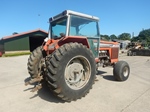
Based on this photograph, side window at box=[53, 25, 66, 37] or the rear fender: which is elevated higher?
side window at box=[53, 25, 66, 37]

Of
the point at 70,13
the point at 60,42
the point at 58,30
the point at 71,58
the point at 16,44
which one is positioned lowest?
the point at 71,58

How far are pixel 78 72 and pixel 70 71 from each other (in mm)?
241

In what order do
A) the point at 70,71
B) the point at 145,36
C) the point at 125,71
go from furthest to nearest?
the point at 145,36 < the point at 125,71 < the point at 70,71

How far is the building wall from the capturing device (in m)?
17.2

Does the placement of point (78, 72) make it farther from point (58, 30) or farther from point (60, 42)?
point (58, 30)

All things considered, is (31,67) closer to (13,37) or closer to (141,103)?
(141,103)

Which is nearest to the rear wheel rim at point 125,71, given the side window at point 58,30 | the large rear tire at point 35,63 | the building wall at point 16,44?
the side window at point 58,30

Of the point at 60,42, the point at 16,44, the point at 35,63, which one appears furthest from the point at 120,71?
the point at 16,44

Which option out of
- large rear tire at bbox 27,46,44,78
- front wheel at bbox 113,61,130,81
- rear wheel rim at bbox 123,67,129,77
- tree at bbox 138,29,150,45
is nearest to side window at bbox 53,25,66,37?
large rear tire at bbox 27,46,44,78

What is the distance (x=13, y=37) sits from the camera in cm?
1722

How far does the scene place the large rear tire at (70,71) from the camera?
8.60 feet

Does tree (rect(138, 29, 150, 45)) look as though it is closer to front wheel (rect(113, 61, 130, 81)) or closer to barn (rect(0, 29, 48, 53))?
barn (rect(0, 29, 48, 53))

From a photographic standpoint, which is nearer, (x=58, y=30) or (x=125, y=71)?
(x=58, y=30)

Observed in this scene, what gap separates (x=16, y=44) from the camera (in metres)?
17.7
